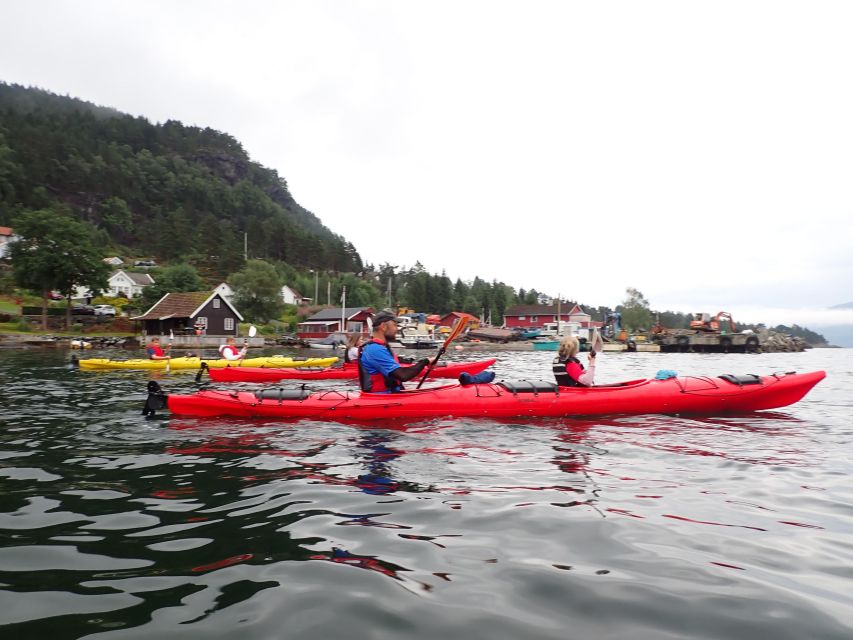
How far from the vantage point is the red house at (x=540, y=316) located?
88.1 metres

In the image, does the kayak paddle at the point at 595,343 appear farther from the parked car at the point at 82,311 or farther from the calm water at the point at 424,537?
the parked car at the point at 82,311

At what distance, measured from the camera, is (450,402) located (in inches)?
392

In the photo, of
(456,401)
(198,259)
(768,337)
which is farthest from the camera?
(198,259)

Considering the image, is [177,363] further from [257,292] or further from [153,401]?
[257,292]

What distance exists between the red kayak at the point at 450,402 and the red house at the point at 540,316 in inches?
3069

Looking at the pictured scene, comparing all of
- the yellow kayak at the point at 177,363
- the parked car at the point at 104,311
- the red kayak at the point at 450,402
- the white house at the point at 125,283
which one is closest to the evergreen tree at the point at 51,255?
the parked car at the point at 104,311

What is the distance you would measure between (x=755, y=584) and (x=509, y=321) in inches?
3596

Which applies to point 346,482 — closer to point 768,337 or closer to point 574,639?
point 574,639

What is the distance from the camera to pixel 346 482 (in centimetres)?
598

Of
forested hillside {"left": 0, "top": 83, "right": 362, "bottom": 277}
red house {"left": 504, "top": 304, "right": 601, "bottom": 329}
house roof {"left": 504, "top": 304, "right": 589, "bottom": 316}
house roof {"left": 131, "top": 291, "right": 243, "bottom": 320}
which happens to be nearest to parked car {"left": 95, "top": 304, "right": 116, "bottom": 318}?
house roof {"left": 131, "top": 291, "right": 243, "bottom": 320}

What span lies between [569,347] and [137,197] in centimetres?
16617

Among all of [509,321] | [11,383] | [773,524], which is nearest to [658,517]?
[773,524]

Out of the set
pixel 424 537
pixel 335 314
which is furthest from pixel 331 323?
pixel 424 537

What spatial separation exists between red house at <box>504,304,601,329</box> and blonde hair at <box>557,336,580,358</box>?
7826 centimetres
